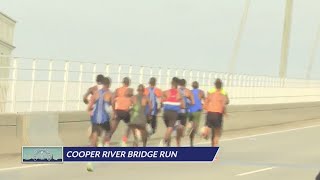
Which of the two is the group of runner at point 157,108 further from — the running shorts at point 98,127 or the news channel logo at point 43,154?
the news channel logo at point 43,154

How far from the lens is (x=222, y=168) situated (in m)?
13.8

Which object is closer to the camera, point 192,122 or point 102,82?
point 102,82

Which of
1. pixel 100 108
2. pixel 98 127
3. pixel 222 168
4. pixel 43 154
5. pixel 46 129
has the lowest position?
pixel 222 168

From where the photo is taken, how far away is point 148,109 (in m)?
16.2

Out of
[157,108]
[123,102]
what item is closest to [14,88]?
[123,102]

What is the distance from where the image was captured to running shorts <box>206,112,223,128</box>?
1630cm

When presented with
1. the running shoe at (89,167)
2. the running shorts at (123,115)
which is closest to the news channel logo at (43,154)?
the running shoe at (89,167)

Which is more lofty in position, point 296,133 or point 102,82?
point 102,82

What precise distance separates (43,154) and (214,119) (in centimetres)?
512

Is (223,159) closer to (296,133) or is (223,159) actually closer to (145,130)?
(145,130)

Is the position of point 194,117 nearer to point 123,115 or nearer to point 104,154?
point 123,115

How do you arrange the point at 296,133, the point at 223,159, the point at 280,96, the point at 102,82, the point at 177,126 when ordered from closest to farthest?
the point at 102,82, the point at 223,159, the point at 177,126, the point at 296,133, the point at 280,96

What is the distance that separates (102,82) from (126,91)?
9.77ft

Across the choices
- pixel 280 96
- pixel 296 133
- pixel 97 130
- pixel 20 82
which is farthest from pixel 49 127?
pixel 280 96
